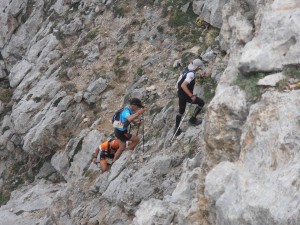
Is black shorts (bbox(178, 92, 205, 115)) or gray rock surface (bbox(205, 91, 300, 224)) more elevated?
gray rock surface (bbox(205, 91, 300, 224))

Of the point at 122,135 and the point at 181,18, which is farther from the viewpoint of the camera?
the point at 181,18

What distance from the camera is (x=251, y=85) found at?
325 inches

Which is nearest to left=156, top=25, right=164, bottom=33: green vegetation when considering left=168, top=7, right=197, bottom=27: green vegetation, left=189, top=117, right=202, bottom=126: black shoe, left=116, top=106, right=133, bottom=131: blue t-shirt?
left=168, top=7, right=197, bottom=27: green vegetation

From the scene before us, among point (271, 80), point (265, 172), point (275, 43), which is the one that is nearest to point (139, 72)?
point (275, 43)

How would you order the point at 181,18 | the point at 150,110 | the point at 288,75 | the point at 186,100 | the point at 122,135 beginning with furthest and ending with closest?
1. the point at 181,18
2. the point at 150,110
3. the point at 122,135
4. the point at 186,100
5. the point at 288,75

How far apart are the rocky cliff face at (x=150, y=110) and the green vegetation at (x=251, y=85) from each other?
0.02 metres

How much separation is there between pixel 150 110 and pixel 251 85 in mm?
9837

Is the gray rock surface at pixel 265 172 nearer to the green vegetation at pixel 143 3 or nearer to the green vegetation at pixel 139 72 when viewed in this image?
the green vegetation at pixel 139 72

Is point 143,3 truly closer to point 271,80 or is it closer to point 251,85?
point 251,85

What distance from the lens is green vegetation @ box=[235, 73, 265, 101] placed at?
8117 mm

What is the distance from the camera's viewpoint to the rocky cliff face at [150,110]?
24.8ft

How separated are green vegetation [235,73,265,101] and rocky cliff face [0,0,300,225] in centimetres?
2

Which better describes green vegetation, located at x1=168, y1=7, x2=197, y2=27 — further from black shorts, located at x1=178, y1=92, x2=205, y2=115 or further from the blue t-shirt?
the blue t-shirt

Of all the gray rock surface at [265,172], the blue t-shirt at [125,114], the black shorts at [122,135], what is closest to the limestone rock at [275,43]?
the gray rock surface at [265,172]
